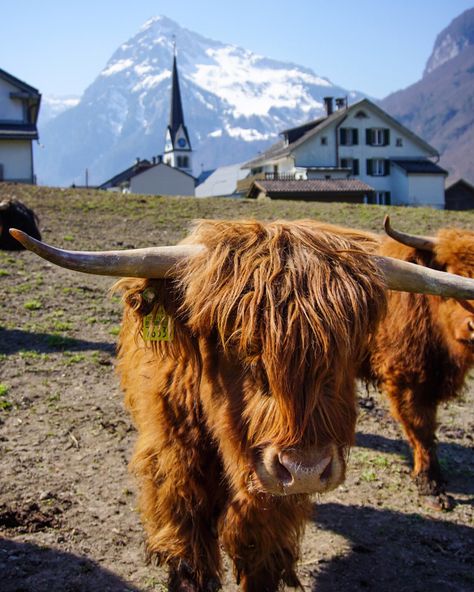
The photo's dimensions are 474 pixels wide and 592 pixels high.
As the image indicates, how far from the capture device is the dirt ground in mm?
3893

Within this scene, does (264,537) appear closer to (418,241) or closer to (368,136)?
(418,241)

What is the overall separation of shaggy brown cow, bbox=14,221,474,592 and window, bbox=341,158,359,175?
52.8m

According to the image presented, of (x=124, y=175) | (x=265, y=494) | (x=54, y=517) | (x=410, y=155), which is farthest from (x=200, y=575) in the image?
(x=124, y=175)

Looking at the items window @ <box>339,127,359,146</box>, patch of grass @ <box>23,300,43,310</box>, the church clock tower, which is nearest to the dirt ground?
patch of grass @ <box>23,300,43,310</box>

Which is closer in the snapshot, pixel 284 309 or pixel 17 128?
pixel 284 309

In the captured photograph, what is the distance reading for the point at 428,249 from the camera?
17.4 feet

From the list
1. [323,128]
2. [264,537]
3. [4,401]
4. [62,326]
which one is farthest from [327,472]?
[323,128]

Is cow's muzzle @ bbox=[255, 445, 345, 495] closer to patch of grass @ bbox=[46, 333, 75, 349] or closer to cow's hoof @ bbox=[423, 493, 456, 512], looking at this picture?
cow's hoof @ bbox=[423, 493, 456, 512]

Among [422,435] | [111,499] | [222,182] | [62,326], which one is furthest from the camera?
[222,182]

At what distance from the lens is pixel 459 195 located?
2143 inches

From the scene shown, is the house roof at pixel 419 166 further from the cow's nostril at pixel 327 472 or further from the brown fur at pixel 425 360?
the cow's nostril at pixel 327 472

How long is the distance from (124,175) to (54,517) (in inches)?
2872

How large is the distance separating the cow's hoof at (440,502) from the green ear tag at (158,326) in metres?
2.91

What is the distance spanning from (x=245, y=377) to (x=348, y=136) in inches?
2161
